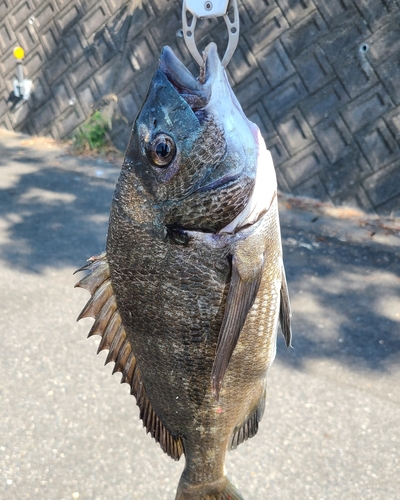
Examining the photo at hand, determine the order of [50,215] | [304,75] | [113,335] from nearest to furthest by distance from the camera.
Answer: [113,335], [50,215], [304,75]

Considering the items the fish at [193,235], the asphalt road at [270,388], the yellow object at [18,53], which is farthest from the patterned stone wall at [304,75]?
the fish at [193,235]

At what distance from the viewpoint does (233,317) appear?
54.4 inches

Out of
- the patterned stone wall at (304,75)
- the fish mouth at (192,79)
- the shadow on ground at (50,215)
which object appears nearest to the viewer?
the fish mouth at (192,79)

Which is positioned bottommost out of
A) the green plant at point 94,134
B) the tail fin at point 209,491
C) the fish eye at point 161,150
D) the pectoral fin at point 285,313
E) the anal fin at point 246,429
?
the tail fin at point 209,491

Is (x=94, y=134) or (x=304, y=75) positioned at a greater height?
(x=94, y=134)

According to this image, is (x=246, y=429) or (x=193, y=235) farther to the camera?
(x=246, y=429)

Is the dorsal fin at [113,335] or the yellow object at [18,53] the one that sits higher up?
the yellow object at [18,53]

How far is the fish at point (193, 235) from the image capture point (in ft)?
4.56

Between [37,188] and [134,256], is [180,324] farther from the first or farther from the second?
[37,188]

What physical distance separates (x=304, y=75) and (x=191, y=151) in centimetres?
510

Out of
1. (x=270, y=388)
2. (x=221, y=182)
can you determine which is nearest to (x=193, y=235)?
(x=221, y=182)

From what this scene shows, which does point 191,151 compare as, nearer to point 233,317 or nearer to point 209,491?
point 233,317

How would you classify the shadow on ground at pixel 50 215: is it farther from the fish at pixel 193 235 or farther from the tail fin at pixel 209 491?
the fish at pixel 193 235

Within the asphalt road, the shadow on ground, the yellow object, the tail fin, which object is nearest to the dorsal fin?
the tail fin
